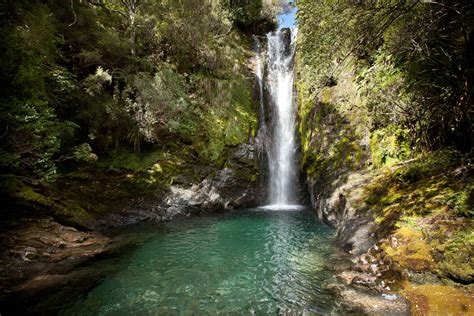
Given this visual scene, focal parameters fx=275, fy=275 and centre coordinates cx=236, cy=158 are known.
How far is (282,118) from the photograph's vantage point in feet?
58.8

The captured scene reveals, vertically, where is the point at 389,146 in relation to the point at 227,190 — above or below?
above

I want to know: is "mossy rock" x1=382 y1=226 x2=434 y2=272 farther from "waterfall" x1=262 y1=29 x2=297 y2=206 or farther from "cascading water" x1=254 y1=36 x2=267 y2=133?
"cascading water" x1=254 y1=36 x2=267 y2=133

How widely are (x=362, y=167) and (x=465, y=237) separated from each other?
217 inches

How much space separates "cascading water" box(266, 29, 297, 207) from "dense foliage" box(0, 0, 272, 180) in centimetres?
203

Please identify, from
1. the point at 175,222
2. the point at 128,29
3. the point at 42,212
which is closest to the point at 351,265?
the point at 175,222

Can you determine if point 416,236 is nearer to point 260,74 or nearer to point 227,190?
point 227,190

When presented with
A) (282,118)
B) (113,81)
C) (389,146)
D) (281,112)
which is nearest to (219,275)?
(389,146)

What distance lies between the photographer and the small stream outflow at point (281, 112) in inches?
634

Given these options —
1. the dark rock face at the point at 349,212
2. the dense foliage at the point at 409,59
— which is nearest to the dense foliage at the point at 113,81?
the dark rock face at the point at 349,212

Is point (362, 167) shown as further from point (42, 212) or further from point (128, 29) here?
point (128, 29)

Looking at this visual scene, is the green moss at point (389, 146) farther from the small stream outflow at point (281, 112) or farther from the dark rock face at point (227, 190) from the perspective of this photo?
the dark rock face at point (227, 190)

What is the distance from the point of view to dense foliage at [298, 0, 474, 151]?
5762 millimetres

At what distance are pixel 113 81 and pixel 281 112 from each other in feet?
33.3

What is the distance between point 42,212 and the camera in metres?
8.68
